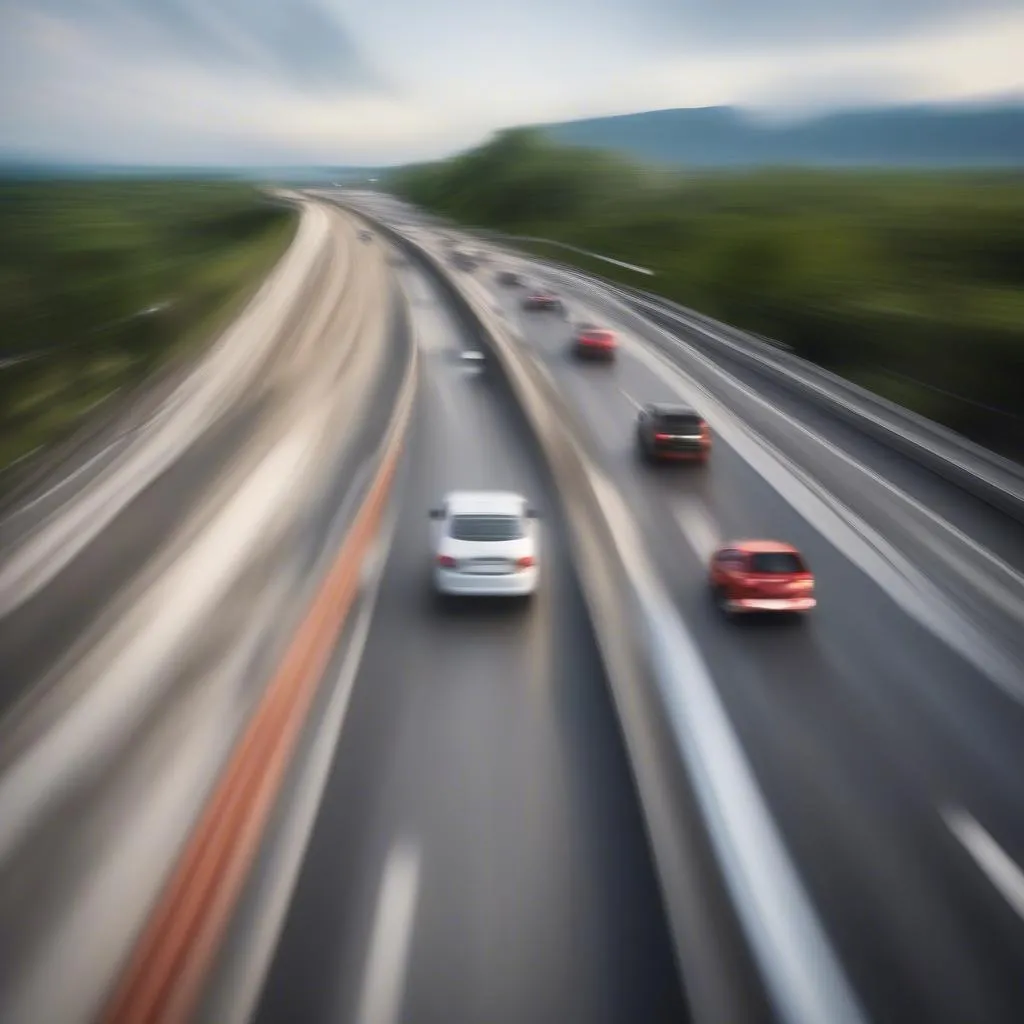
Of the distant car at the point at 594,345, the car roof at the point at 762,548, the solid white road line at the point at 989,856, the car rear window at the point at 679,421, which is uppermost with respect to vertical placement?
the car roof at the point at 762,548

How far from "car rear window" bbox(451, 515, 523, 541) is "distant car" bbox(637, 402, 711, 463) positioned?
9943 mm

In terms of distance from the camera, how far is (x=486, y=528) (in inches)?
663

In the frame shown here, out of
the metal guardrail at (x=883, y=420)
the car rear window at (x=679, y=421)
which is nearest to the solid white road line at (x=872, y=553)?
the car rear window at (x=679, y=421)

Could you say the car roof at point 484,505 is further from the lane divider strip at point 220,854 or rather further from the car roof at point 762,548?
the car roof at point 762,548

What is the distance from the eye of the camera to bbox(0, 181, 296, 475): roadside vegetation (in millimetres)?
40812

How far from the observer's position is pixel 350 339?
47.5 m

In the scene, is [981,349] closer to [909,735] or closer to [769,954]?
[909,735]

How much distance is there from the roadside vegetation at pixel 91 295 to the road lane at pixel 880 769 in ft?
76.3

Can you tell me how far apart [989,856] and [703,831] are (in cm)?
303

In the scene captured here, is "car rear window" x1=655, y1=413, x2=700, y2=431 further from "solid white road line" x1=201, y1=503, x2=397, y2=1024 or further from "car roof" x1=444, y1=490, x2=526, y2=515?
"solid white road line" x1=201, y1=503, x2=397, y2=1024

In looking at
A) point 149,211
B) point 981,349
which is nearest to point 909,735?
point 981,349

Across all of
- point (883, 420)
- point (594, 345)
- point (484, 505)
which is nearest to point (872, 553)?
point (484, 505)

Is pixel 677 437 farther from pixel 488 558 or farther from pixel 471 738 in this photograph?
pixel 471 738

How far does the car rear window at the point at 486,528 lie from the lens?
16.7 meters
